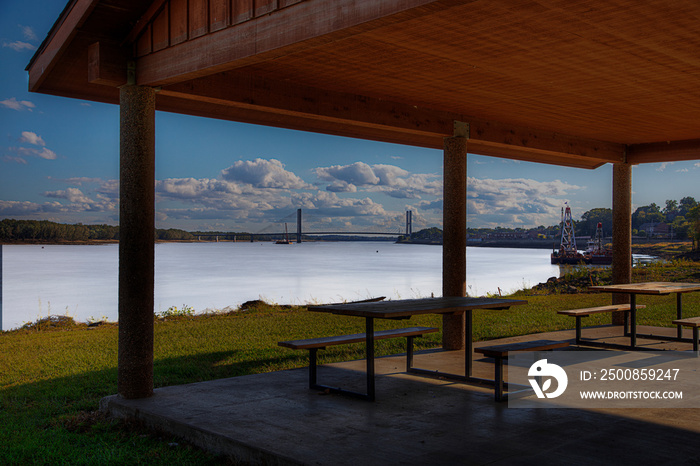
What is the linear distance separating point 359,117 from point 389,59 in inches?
54.1

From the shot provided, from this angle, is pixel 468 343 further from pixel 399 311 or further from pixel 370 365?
pixel 399 311

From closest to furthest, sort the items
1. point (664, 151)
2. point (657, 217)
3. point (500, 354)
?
point (500, 354) < point (664, 151) < point (657, 217)

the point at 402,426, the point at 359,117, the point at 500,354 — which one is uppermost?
the point at 359,117

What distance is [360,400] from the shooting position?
16.0 ft

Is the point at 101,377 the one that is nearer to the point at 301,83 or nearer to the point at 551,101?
the point at 301,83

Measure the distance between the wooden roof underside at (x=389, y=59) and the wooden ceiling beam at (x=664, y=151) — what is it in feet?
6.66

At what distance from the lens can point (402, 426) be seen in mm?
4098

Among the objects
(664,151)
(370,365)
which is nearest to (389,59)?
(370,365)

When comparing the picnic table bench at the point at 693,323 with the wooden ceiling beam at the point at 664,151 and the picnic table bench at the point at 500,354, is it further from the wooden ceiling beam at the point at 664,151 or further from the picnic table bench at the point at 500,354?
A: the wooden ceiling beam at the point at 664,151

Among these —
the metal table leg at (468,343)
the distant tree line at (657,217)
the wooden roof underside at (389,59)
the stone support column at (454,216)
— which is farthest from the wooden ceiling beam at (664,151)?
the distant tree line at (657,217)

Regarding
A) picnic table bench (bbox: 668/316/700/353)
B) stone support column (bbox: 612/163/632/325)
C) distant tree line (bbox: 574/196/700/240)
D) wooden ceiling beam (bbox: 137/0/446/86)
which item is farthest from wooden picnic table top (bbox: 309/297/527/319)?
distant tree line (bbox: 574/196/700/240)

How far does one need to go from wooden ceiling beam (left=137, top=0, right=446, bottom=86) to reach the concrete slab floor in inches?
96.5

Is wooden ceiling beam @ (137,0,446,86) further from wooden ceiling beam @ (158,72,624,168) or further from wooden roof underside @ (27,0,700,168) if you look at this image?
wooden ceiling beam @ (158,72,624,168)

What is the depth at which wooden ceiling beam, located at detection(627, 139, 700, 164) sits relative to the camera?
9250mm
